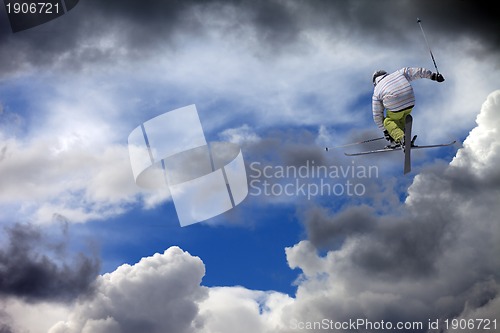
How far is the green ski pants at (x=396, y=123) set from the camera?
33.2 m

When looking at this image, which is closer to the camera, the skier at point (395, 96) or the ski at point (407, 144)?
the skier at point (395, 96)

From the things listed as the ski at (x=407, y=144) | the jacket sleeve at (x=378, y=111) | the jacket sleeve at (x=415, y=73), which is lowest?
the ski at (x=407, y=144)

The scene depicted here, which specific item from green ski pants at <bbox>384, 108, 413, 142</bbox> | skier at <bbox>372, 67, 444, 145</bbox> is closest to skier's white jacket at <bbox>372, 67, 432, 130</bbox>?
skier at <bbox>372, 67, 444, 145</bbox>

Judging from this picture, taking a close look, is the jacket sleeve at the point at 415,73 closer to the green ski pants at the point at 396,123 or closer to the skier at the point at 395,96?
the skier at the point at 395,96

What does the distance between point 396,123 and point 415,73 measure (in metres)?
2.78

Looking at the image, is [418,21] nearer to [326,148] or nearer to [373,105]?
[373,105]

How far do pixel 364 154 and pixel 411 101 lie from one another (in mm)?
5981

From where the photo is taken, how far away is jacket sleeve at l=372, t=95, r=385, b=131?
111 feet

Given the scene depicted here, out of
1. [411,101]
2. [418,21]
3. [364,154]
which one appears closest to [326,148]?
[364,154]

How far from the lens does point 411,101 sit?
32750mm

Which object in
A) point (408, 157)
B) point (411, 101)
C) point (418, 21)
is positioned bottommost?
point (408, 157)

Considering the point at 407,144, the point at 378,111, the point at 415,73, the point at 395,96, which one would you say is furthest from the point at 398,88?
the point at 407,144

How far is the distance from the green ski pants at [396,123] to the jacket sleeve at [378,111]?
10.7 inches

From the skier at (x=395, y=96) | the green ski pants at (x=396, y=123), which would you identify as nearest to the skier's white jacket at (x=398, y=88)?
the skier at (x=395, y=96)
